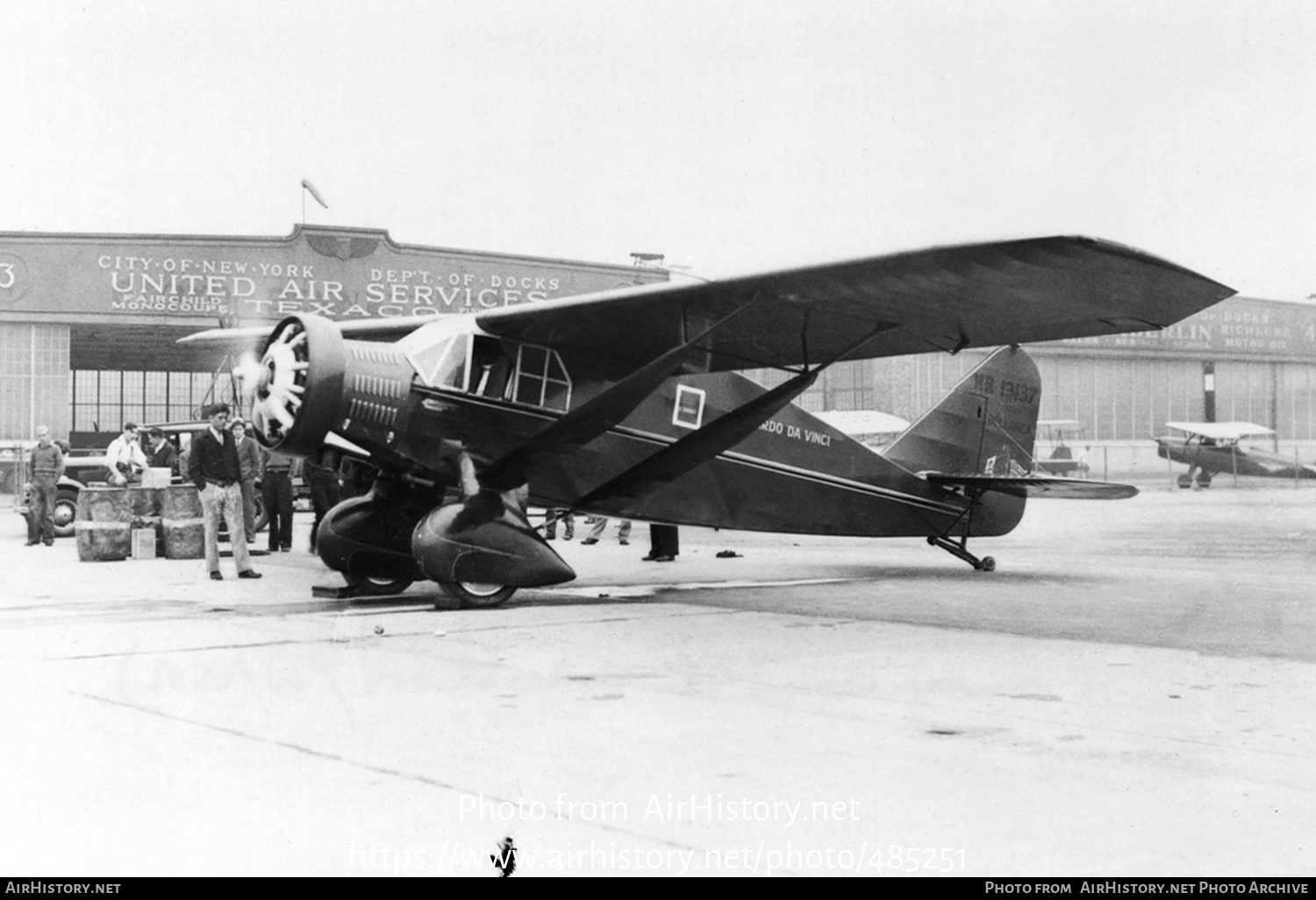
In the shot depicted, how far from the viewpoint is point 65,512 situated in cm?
2047

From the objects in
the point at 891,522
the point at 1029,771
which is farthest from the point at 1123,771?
the point at 891,522

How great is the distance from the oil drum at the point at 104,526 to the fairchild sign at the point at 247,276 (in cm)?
1892

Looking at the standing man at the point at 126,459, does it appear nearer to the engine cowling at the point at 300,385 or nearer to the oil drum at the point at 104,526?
the oil drum at the point at 104,526

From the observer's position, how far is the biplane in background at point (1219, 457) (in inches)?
1741

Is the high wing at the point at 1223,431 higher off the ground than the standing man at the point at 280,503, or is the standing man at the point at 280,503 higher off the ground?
the high wing at the point at 1223,431

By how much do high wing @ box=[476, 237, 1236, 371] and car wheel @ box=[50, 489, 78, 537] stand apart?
13503 mm

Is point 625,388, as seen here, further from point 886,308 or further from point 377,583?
point 377,583

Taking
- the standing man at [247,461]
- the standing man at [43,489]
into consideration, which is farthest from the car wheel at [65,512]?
the standing man at [247,461]

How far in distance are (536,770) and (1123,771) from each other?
6.59 ft

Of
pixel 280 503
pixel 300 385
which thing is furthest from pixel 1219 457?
pixel 300 385

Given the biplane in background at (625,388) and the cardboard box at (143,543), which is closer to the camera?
the biplane in background at (625,388)

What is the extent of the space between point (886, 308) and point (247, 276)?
101 feet

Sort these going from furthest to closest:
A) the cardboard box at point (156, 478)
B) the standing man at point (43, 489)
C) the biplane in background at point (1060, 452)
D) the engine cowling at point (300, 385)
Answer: the biplane in background at point (1060, 452)
the standing man at point (43, 489)
the cardboard box at point (156, 478)
the engine cowling at point (300, 385)

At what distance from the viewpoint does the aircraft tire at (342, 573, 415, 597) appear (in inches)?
405
